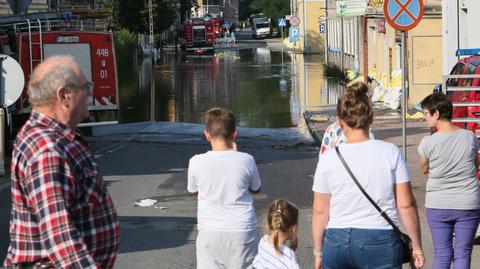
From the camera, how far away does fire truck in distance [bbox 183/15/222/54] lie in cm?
7119

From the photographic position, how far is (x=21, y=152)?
377 cm

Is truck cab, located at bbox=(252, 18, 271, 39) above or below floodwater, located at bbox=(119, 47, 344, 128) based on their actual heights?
above

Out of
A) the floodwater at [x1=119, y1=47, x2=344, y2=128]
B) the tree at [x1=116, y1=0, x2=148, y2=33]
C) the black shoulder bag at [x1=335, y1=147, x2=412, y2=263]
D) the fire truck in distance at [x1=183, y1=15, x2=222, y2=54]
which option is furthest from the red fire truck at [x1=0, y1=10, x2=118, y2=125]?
the fire truck in distance at [x1=183, y1=15, x2=222, y2=54]

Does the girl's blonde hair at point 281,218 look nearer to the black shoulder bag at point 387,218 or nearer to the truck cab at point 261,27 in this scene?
the black shoulder bag at point 387,218

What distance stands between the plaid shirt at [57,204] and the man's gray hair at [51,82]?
0.24ft

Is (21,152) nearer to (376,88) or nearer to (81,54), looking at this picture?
(81,54)

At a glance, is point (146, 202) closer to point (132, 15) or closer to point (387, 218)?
point (387, 218)

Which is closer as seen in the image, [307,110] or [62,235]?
[62,235]

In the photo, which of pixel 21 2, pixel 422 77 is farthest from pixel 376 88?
pixel 21 2

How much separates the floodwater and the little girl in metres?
17.9

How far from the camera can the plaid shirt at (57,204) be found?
3.66 m

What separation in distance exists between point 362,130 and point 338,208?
1.46 feet

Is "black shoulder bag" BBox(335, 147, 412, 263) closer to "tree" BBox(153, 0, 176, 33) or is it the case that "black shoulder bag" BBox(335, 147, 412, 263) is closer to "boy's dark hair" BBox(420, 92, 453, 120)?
"boy's dark hair" BBox(420, 92, 453, 120)

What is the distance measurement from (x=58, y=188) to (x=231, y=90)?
106 feet
